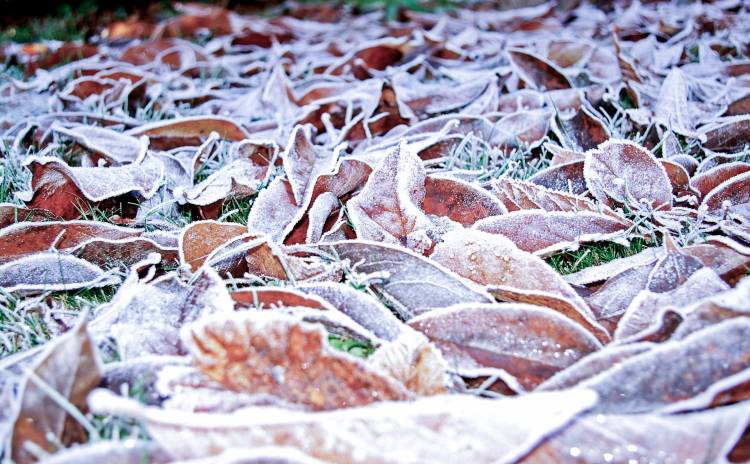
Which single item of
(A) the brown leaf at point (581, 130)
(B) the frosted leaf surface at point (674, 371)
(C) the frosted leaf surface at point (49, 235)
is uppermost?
(B) the frosted leaf surface at point (674, 371)

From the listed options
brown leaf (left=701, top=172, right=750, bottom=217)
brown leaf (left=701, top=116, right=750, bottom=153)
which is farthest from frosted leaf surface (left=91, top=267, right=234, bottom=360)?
brown leaf (left=701, top=116, right=750, bottom=153)

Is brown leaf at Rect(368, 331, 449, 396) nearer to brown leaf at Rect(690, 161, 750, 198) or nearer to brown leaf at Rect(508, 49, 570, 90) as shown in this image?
brown leaf at Rect(690, 161, 750, 198)

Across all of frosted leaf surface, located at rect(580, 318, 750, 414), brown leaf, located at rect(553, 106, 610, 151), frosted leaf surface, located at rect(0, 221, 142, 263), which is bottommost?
brown leaf, located at rect(553, 106, 610, 151)

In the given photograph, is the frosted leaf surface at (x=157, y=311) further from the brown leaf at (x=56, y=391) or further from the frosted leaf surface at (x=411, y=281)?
the frosted leaf surface at (x=411, y=281)

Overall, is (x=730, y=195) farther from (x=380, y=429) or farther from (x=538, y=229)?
(x=380, y=429)

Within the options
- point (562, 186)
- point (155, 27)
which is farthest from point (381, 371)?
point (155, 27)

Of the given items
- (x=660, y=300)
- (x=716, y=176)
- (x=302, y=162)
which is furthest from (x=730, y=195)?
(x=302, y=162)

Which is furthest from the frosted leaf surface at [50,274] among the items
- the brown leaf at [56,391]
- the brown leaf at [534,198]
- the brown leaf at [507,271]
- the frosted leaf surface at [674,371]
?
the frosted leaf surface at [674,371]
